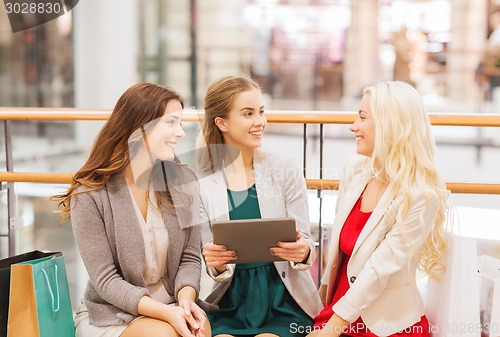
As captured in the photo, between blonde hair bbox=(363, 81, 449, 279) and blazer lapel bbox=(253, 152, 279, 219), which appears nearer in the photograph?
blonde hair bbox=(363, 81, 449, 279)

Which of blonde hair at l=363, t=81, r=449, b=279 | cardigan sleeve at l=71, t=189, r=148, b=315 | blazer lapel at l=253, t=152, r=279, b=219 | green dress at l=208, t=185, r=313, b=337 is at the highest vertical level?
blonde hair at l=363, t=81, r=449, b=279

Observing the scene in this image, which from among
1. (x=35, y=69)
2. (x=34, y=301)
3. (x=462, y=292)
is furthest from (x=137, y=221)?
(x=35, y=69)

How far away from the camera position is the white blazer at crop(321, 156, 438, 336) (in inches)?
72.5

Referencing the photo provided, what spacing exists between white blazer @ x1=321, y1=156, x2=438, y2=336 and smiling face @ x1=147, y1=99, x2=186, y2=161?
2.11ft

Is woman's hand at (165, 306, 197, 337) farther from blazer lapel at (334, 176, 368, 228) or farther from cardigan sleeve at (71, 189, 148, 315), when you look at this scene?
blazer lapel at (334, 176, 368, 228)

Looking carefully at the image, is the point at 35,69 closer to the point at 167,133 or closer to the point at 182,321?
the point at 167,133

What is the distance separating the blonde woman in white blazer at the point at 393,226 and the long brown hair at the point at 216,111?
40 centimetres

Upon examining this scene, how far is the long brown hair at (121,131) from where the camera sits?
6.54 ft

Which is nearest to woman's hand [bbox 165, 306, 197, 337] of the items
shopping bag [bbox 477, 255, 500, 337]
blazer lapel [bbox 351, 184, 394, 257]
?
blazer lapel [bbox 351, 184, 394, 257]

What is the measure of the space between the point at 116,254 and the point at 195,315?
32 centimetres

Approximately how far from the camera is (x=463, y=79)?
1052 cm

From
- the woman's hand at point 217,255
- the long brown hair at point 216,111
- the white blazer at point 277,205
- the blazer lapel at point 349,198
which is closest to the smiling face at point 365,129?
the blazer lapel at point 349,198

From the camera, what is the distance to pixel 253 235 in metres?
1.86

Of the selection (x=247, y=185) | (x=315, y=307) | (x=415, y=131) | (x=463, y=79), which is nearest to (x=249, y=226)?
(x=247, y=185)
